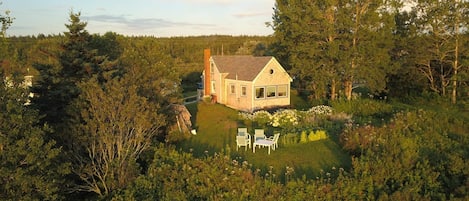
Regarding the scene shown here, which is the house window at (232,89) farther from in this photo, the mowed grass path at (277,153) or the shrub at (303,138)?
the shrub at (303,138)

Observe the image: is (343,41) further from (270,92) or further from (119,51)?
(119,51)

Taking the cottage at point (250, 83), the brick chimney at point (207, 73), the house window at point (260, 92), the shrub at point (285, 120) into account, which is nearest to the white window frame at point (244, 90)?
the cottage at point (250, 83)

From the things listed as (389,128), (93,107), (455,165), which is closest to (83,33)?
(93,107)

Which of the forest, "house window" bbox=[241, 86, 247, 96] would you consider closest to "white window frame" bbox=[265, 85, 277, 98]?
"house window" bbox=[241, 86, 247, 96]

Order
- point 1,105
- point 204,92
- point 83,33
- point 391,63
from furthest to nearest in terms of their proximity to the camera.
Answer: point 204,92, point 391,63, point 83,33, point 1,105

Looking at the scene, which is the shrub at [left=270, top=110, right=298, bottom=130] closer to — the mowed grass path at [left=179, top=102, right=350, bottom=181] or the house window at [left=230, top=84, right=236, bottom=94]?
the mowed grass path at [left=179, top=102, right=350, bottom=181]

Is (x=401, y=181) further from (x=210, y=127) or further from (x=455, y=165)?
(x=210, y=127)
